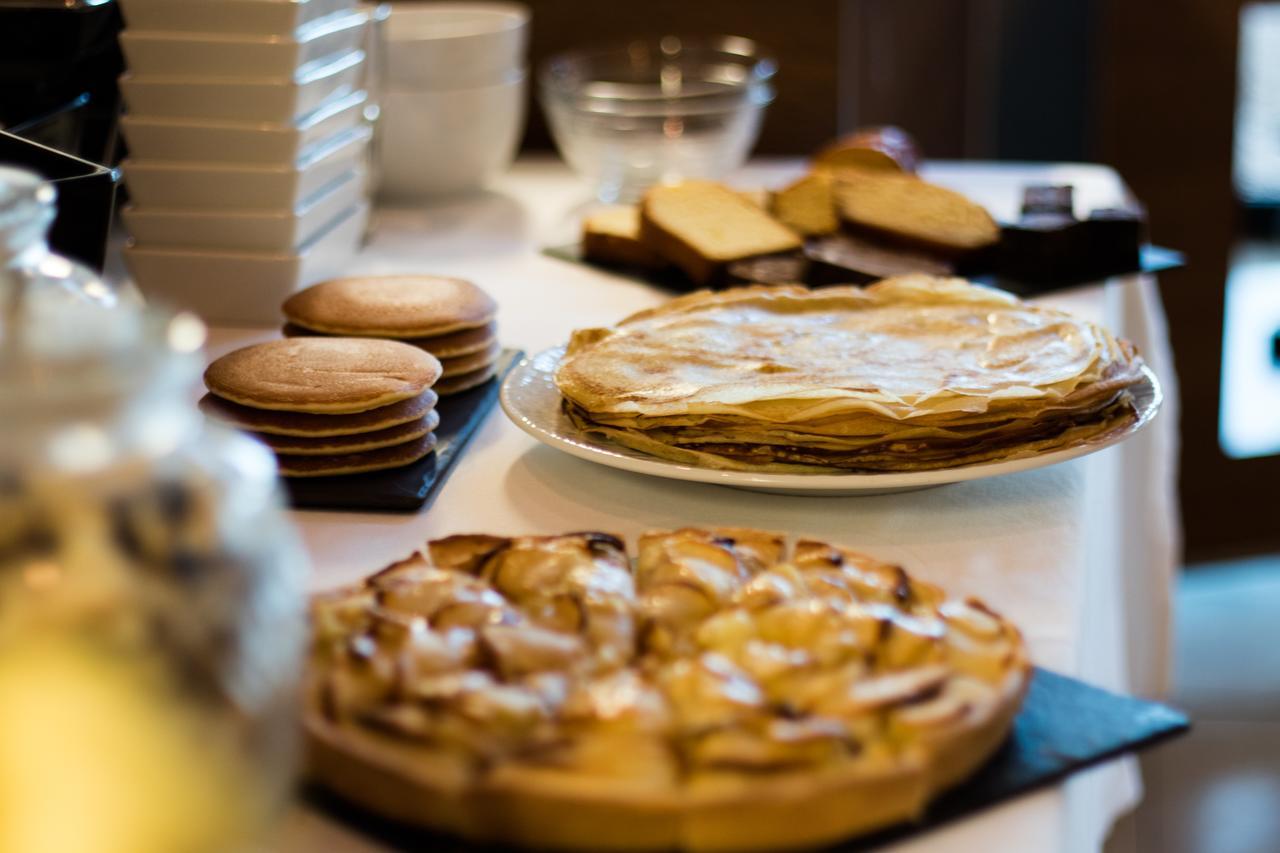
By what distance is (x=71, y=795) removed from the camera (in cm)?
42

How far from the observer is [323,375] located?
0.89 m

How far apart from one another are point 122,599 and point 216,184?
0.90 metres

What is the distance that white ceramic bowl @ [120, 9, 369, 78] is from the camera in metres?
1.22

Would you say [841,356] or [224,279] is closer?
[841,356]

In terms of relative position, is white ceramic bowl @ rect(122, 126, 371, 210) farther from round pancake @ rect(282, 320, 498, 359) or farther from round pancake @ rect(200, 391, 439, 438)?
round pancake @ rect(200, 391, 439, 438)

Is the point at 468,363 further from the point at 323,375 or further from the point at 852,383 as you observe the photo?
the point at 852,383

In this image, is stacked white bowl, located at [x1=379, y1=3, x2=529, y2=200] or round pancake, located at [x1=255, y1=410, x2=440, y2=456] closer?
round pancake, located at [x1=255, y1=410, x2=440, y2=456]

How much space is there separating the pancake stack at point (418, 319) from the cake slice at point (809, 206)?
0.49 metres

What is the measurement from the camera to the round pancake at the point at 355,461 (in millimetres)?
883

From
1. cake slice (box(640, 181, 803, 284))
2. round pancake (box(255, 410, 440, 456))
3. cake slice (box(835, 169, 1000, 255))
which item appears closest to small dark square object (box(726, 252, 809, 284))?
cake slice (box(640, 181, 803, 284))

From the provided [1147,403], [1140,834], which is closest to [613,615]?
[1147,403]

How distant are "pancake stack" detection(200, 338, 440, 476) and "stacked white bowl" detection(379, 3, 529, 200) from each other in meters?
0.74

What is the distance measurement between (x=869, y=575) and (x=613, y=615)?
0.41 feet

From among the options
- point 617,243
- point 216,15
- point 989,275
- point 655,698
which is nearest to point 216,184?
point 216,15
